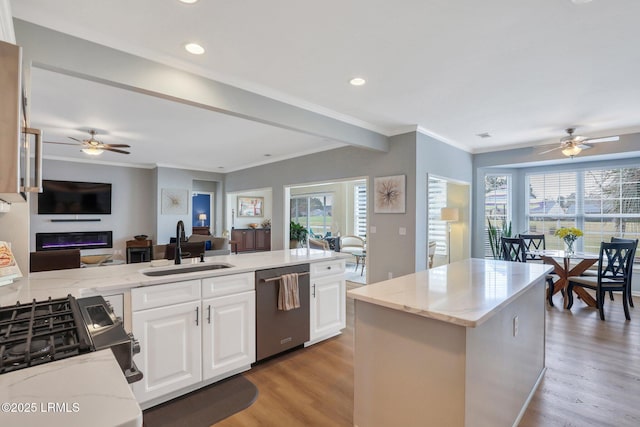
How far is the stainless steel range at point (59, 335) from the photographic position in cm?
85

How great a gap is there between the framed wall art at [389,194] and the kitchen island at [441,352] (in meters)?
2.63

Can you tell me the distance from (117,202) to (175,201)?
4.26 ft

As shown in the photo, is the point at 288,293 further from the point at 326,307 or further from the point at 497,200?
the point at 497,200

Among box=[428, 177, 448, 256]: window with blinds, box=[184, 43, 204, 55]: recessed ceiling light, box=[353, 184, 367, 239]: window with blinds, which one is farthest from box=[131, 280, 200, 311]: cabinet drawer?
box=[353, 184, 367, 239]: window with blinds

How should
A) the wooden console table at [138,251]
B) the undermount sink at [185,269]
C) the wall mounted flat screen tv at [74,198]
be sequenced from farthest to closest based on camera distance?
the wooden console table at [138,251], the wall mounted flat screen tv at [74,198], the undermount sink at [185,269]

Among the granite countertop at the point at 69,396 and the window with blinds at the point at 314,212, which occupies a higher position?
the window with blinds at the point at 314,212

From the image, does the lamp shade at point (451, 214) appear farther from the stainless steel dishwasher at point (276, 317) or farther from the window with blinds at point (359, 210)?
the stainless steel dishwasher at point (276, 317)

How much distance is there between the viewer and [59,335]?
1.02 metres

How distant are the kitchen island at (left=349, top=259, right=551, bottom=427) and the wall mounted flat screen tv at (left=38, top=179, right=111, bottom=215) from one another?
7.69m

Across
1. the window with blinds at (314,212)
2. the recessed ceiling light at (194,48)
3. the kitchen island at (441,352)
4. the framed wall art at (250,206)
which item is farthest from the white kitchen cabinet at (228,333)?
the framed wall art at (250,206)

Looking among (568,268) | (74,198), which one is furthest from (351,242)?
(74,198)

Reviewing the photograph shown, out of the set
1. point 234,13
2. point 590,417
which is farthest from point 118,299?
point 590,417

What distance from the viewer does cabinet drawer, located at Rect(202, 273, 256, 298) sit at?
2.40 meters

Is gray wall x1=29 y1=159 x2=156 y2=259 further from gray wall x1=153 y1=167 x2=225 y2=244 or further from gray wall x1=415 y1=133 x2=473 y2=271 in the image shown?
gray wall x1=415 y1=133 x2=473 y2=271
